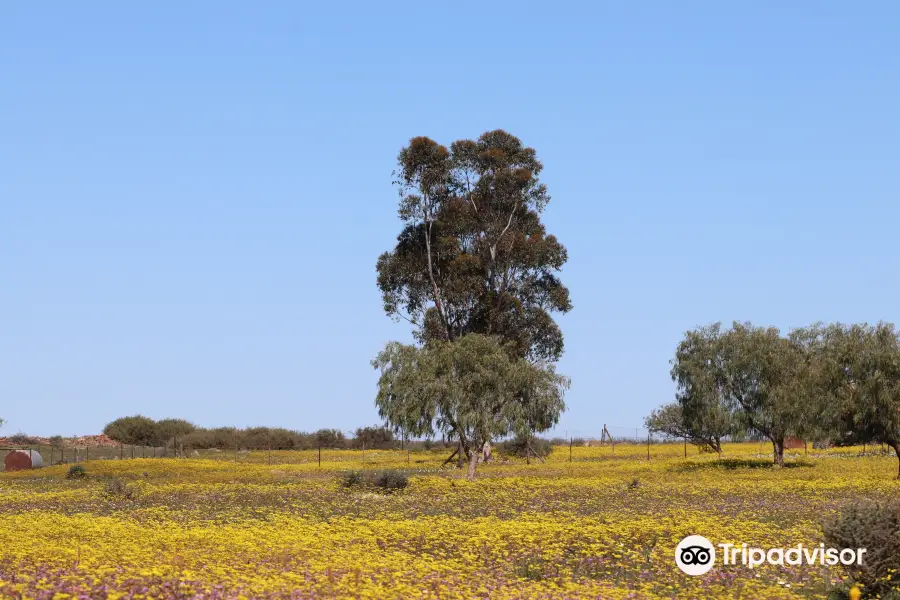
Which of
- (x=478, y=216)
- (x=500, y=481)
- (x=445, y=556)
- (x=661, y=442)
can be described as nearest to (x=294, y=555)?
(x=445, y=556)

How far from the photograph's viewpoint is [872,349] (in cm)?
4775

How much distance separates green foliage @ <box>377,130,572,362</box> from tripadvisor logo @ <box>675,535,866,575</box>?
163 ft

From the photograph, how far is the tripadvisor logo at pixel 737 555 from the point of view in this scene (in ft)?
55.4

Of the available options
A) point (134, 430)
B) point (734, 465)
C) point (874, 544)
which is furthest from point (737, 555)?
point (134, 430)

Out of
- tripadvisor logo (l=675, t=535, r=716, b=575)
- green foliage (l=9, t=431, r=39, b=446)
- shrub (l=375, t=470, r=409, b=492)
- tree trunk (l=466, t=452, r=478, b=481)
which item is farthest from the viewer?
green foliage (l=9, t=431, r=39, b=446)

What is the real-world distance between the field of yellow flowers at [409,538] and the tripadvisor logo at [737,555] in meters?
0.30

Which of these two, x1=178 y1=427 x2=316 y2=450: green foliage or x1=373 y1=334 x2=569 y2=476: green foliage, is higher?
x1=373 y1=334 x2=569 y2=476: green foliage

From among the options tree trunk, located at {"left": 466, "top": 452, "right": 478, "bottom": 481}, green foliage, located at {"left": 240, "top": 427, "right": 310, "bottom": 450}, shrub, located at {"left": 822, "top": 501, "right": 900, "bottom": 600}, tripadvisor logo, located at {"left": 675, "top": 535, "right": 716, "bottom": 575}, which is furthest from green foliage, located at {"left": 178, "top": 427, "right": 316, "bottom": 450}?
shrub, located at {"left": 822, "top": 501, "right": 900, "bottom": 600}

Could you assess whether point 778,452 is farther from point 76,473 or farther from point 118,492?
point 118,492

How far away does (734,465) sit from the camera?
192 feet

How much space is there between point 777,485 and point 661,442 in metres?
65.6

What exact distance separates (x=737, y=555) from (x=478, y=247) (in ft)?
174

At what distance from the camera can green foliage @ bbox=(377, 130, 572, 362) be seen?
69125 millimetres

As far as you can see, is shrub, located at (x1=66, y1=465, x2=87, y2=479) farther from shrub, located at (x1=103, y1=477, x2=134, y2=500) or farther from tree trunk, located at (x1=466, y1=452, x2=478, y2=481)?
tree trunk, located at (x1=466, y1=452, x2=478, y2=481)
